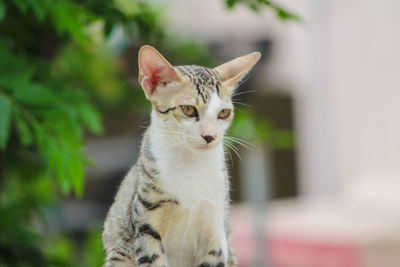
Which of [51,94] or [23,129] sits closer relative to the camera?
[23,129]

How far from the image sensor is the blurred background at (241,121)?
10.0 feet

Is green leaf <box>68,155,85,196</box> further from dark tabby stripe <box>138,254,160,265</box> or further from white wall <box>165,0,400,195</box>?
white wall <box>165,0,400,195</box>

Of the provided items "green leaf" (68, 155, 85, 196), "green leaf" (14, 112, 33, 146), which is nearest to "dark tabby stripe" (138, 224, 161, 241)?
"green leaf" (68, 155, 85, 196)

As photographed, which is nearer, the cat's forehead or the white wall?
the cat's forehead

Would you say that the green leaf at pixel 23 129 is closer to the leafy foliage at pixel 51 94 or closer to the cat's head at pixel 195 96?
the leafy foliage at pixel 51 94

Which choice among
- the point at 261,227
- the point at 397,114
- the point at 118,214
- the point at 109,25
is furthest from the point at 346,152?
the point at 118,214

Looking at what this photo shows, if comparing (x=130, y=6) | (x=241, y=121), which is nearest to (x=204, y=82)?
(x=130, y=6)

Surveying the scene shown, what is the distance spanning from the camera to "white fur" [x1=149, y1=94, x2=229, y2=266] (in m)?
1.99

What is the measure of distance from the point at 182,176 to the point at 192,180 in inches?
1.3

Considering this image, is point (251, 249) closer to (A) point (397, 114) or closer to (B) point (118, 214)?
(A) point (397, 114)

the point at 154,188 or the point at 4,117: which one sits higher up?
the point at 4,117

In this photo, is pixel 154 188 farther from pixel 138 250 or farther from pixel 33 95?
pixel 33 95

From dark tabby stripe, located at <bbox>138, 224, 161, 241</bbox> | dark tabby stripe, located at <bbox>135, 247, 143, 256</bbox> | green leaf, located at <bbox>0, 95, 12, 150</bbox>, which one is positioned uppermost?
green leaf, located at <bbox>0, 95, 12, 150</bbox>

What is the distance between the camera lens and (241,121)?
3781mm
